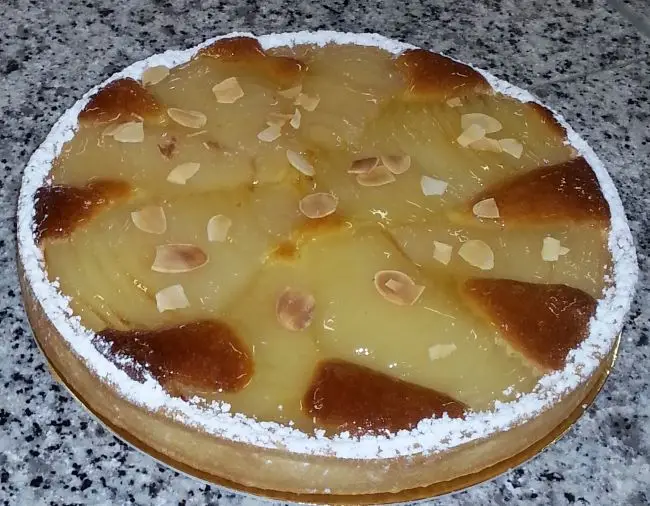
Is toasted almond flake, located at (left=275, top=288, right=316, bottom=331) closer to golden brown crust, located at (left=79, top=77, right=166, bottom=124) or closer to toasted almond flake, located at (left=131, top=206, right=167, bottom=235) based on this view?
toasted almond flake, located at (left=131, top=206, right=167, bottom=235)

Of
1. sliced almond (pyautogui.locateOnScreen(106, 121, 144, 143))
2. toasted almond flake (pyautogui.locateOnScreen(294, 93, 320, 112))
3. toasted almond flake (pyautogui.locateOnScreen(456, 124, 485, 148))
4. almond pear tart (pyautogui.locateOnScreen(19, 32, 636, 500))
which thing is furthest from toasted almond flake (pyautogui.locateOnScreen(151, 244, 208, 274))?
toasted almond flake (pyautogui.locateOnScreen(456, 124, 485, 148))

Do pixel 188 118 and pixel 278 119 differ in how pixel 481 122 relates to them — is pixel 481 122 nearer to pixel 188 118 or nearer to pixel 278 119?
pixel 278 119

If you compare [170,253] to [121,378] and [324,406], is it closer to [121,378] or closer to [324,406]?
[121,378]

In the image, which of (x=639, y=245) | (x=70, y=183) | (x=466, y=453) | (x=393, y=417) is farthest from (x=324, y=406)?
(x=639, y=245)

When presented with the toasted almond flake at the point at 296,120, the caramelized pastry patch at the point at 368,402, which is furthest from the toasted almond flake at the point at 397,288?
the toasted almond flake at the point at 296,120

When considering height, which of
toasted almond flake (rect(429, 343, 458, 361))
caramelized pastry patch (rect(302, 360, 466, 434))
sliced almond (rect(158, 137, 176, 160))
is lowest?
caramelized pastry patch (rect(302, 360, 466, 434))

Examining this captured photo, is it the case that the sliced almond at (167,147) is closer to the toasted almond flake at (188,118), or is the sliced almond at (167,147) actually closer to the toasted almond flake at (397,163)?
the toasted almond flake at (188,118)
